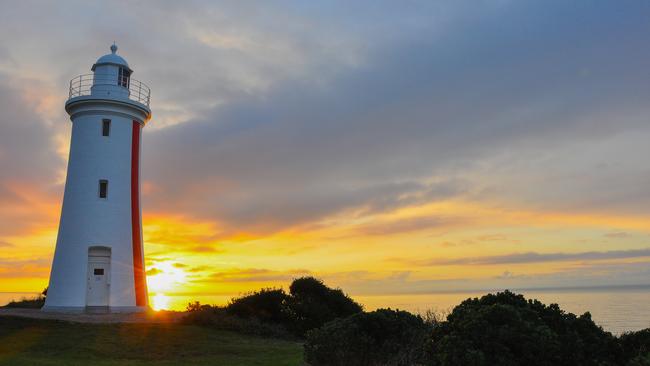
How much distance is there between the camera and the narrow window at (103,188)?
23.8 meters

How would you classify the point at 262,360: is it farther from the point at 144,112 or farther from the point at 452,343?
the point at 144,112

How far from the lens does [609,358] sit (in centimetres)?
782

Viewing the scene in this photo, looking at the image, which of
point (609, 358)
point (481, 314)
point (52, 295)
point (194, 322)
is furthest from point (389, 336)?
point (52, 295)

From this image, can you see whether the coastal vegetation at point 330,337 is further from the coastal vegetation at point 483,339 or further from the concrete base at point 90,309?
the concrete base at point 90,309

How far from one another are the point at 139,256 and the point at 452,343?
789 inches

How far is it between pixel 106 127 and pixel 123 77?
105 inches

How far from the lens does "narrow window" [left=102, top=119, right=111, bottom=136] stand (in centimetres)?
2434

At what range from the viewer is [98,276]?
23531 mm

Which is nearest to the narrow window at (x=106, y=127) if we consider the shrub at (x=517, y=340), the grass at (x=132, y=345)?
the grass at (x=132, y=345)

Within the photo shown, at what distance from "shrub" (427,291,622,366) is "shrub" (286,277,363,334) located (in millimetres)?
13153

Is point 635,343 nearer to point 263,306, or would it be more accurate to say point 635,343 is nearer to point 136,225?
point 263,306

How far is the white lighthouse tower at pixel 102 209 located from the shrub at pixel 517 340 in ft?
61.7

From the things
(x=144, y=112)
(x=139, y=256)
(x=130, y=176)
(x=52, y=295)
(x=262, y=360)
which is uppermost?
(x=144, y=112)

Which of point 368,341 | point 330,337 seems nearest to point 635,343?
point 368,341
